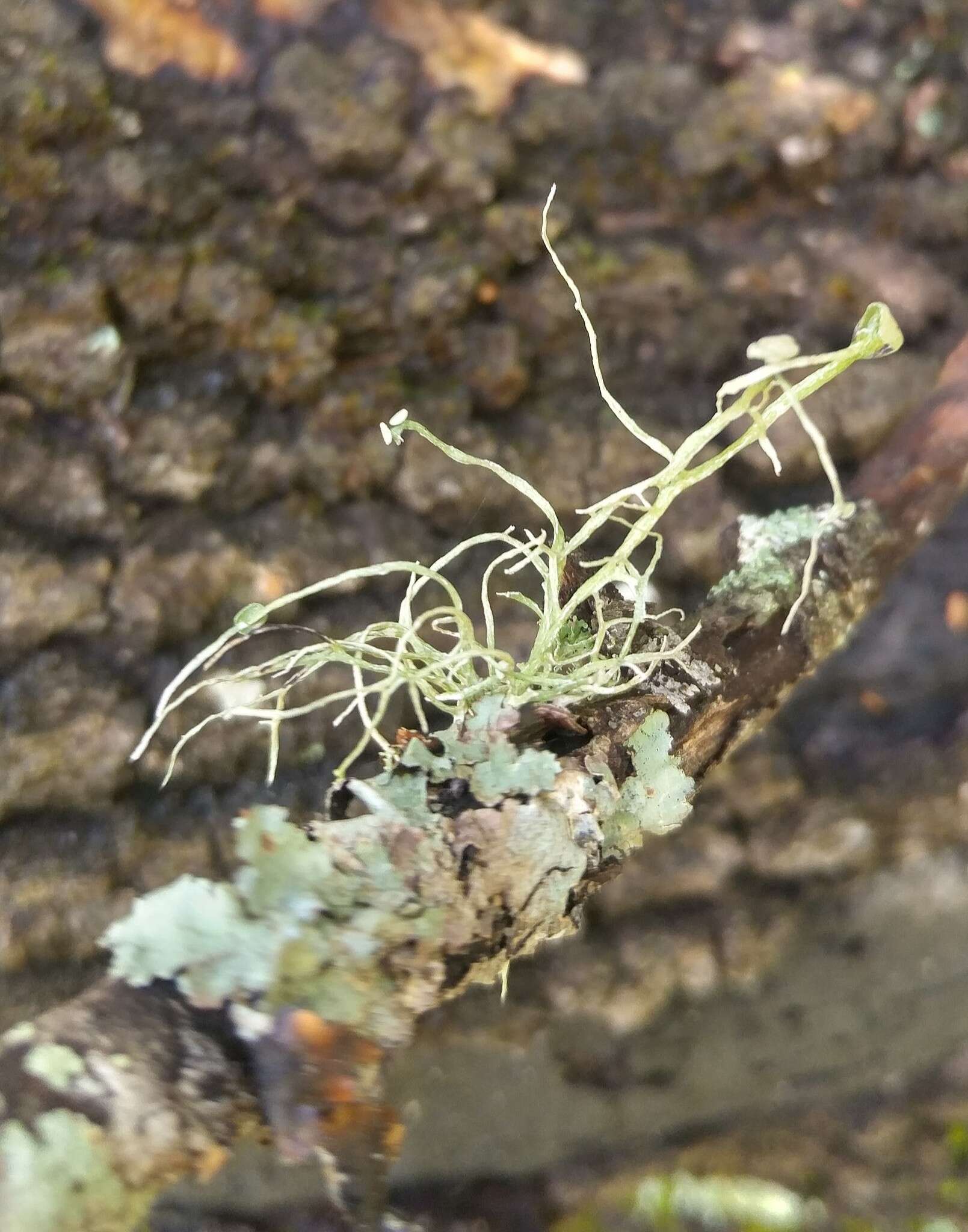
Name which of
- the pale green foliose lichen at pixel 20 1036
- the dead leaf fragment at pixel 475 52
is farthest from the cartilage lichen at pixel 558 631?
the dead leaf fragment at pixel 475 52

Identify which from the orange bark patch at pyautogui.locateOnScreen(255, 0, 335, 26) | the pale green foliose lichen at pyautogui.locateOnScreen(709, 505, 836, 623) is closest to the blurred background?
the orange bark patch at pyautogui.locateOnScreen(255, 0, 335, 26)

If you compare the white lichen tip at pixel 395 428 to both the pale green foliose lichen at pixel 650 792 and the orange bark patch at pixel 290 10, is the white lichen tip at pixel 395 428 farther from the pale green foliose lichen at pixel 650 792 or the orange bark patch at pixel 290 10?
the orange bark patch at pixel 290 10

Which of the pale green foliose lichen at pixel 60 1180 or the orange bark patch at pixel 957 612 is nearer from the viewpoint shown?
the pale green foliose lichen at pixel 60 1180

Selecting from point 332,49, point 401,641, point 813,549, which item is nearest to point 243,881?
point 401,641

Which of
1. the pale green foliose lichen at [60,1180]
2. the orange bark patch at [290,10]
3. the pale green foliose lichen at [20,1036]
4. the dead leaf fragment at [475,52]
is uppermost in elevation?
the orange bark patch at [290,10]

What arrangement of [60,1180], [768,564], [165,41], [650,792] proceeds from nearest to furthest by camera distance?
[60,1180]
[650,792]
[768,564]
[165,41]

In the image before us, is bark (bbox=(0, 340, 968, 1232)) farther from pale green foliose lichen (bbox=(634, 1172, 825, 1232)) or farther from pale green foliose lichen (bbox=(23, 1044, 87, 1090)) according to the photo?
pale green foliose lichen (bbox=(634, 1172, 825, 1232))

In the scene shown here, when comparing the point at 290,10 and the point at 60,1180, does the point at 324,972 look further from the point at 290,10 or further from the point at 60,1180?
the point at 290,10

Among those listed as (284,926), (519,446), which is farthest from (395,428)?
(519,446)
